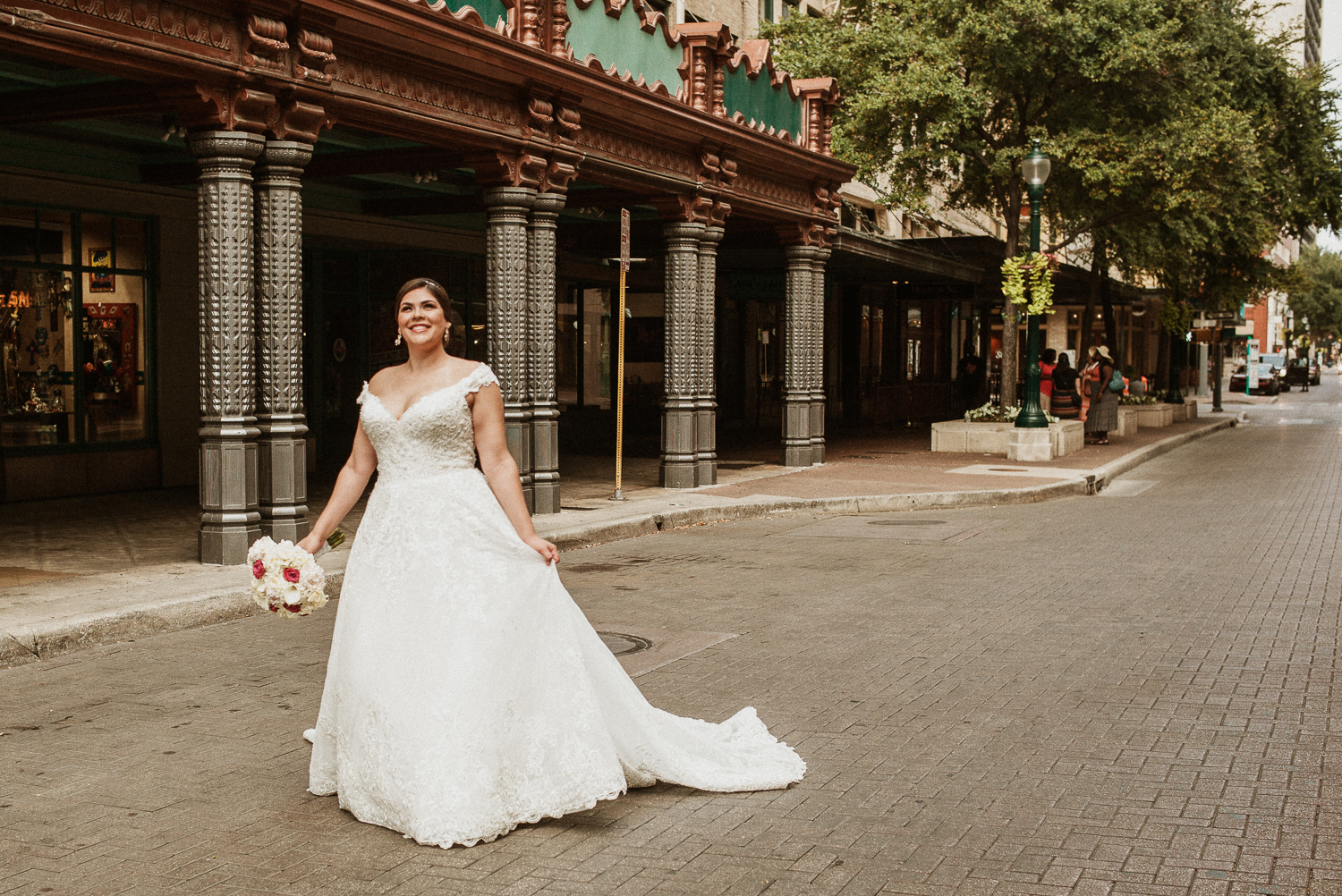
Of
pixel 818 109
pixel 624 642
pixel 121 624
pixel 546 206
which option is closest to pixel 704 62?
pixel 818 109

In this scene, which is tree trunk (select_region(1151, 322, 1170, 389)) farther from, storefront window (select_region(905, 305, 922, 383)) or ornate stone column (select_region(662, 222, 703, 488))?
ornate stone column (select_region(662, 222, 703, 488))

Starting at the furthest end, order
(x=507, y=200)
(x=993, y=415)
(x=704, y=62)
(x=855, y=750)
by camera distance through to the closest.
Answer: (x=993, y=415), (x=704, y=62), (x=507, y=200), (x=855, y=750)

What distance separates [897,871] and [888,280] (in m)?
27.3

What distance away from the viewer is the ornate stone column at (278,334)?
33.3 feet

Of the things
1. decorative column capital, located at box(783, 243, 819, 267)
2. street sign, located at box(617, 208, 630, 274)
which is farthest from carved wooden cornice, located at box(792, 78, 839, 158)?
street sign, located at box(617, 208, 630, 274)

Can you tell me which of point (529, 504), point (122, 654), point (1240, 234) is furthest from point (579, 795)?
point (1240, 234)

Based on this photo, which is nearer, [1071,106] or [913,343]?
[1071,106]

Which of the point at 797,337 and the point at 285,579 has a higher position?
the point at 797,337

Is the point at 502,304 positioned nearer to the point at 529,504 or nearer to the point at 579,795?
the point at 529,504

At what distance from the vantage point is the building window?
13.8 metres

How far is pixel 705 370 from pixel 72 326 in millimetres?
7347

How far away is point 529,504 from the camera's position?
1339 centimetres

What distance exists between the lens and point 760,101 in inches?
695

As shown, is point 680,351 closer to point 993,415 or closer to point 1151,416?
point 993,415
